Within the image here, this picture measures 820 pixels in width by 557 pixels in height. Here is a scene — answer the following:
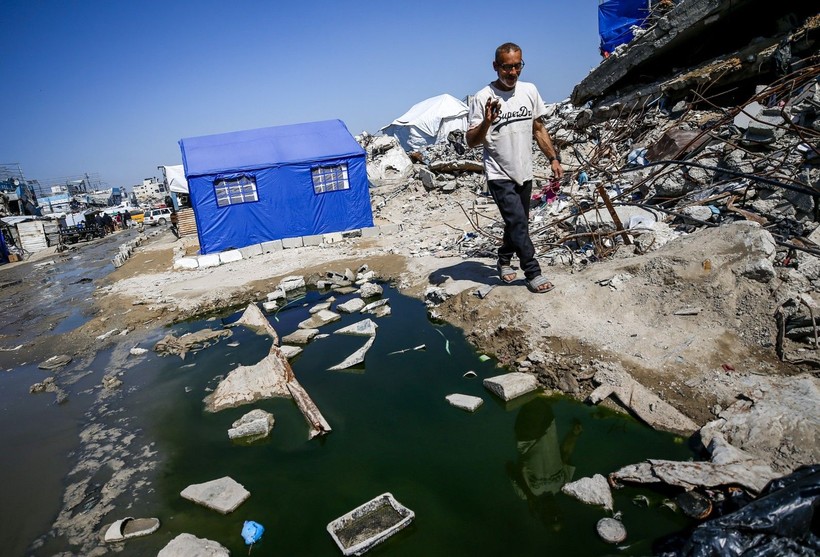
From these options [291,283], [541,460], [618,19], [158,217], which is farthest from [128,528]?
[158,217]

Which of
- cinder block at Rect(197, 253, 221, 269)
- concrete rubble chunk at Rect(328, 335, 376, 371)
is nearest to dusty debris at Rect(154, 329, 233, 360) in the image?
concrete rubble chunk at Rect(328, 335, 376, 371)

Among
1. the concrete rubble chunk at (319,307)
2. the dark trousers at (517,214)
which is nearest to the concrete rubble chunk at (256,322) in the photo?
the concrete rubble chunk at (319,307)

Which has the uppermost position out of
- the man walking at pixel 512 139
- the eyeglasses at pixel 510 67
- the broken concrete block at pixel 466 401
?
the eyeglasses at pixel 510 67

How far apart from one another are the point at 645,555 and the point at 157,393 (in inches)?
151

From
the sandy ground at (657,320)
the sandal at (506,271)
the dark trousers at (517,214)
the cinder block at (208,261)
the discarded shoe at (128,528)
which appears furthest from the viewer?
the cinder block at (208,261)

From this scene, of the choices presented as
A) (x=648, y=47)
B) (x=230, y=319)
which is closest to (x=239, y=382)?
(x=230, y=319)

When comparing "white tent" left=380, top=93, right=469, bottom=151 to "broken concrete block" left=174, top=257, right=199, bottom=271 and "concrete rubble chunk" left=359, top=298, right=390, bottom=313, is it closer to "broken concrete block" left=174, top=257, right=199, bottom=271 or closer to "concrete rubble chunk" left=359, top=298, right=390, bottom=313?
"broken concrete block" left=174, top=257, right=199, bottom=271

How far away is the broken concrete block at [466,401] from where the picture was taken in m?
2.96

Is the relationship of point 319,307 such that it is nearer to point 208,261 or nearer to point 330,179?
point 208,261

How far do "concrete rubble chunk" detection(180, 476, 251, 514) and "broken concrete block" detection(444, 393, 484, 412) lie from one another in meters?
1.40

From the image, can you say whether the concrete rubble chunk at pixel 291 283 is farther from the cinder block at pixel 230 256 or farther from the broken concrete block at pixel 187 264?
the broken concrete block at pixel 187 264

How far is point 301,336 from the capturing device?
4535 mm

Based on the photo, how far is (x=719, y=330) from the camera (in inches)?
113

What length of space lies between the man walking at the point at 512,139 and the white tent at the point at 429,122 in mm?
21914
